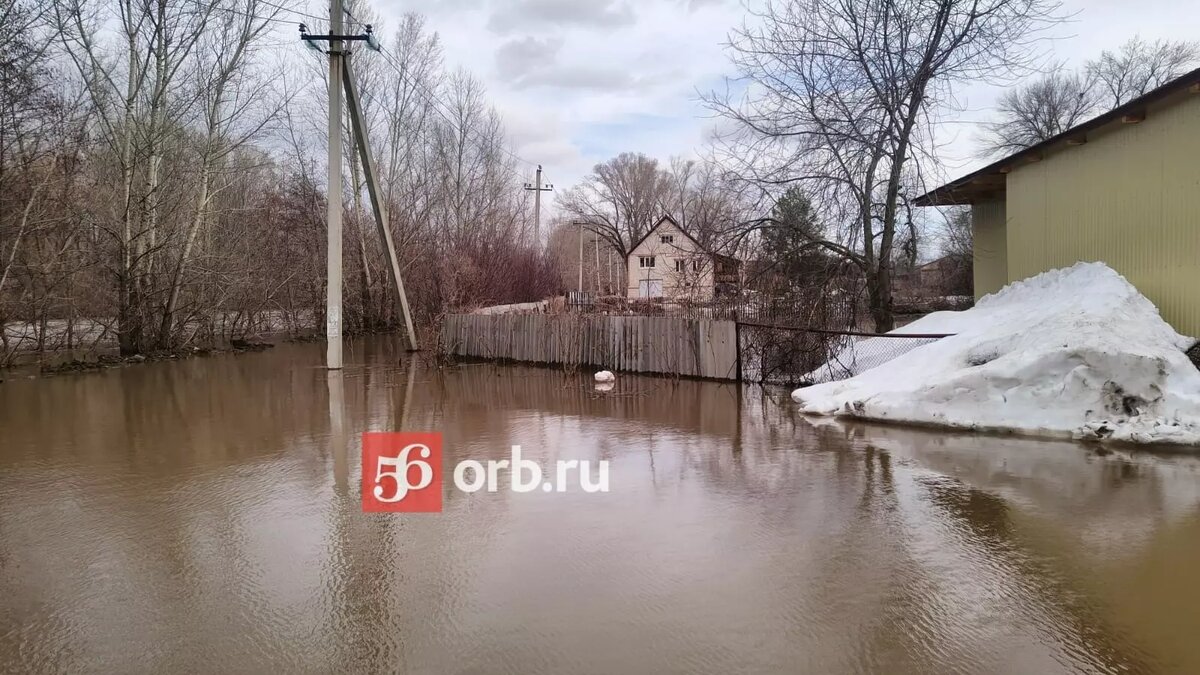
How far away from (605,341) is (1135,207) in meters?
9.10

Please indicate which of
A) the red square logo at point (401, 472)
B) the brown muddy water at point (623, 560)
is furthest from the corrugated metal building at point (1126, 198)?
the red square logo at point (401, 472)

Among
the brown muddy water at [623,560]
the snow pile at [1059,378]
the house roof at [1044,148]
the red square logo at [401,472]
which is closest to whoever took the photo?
the brown muddy water at [623,560]

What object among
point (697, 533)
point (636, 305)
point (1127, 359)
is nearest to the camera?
point (697, 533)

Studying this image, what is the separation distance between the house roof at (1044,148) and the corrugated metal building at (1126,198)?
2 cm

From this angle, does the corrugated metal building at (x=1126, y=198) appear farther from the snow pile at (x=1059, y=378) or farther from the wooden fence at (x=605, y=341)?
the wooden fence at (x=605, y=341)

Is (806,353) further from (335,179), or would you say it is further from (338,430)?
(335,179)

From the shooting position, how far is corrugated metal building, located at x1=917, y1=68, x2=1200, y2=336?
30.5ft

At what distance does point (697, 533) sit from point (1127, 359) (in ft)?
19.6

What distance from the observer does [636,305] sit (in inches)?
807

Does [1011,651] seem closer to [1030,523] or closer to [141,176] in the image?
[1030,523]

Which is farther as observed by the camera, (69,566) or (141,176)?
(141,176)

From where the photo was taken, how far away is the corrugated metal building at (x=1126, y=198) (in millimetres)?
9281

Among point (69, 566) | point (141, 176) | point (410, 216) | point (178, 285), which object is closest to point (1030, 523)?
point (69, 566)

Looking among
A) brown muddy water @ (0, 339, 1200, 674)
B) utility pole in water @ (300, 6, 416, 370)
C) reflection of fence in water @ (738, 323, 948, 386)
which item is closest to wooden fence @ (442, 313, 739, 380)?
reflection of fence in water @ (738, 323, 948, 386)
